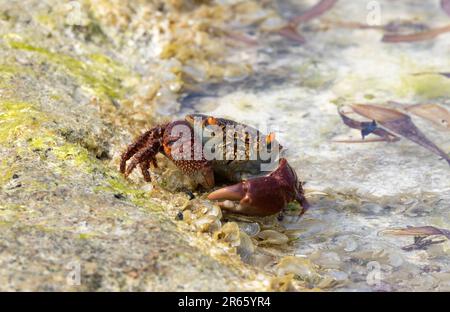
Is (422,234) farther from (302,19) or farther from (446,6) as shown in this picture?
(446,6)

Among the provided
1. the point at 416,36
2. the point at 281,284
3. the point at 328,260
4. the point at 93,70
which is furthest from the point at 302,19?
the point at 281,284

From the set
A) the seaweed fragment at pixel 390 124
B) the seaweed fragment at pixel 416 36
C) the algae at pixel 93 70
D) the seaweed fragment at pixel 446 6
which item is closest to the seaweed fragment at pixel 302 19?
the seaweed fragment at pixel 416 36

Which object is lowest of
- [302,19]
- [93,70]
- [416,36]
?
[93,70]

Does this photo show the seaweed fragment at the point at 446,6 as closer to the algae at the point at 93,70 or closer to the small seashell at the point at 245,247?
the algae at the point at 93,70

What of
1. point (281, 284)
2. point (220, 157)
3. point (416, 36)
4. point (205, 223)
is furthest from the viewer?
point (416, 36)

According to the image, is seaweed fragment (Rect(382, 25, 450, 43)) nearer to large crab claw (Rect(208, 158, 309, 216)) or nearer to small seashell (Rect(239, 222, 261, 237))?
large crab claw (Rect(208, 158, 309, 216))
